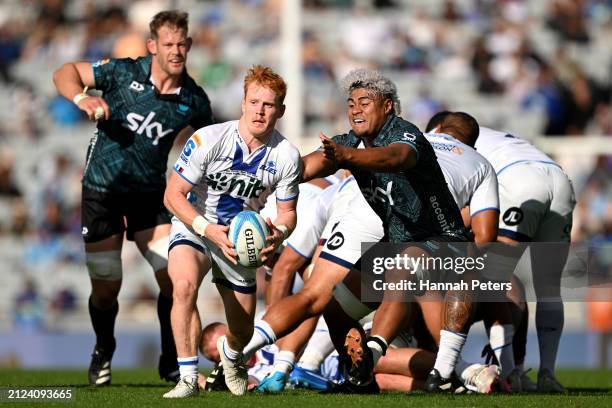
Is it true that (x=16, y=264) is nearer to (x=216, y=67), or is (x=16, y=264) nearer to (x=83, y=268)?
(x=83, y=268)

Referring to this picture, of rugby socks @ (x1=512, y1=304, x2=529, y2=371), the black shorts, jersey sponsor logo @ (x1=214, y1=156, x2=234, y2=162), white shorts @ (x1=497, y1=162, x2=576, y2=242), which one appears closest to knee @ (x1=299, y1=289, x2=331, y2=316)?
jersey sponsor logo @ (x1=214, y1=156, x2=234, y2=162)

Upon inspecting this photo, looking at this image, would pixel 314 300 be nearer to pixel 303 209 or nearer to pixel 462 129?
pixel 303 209

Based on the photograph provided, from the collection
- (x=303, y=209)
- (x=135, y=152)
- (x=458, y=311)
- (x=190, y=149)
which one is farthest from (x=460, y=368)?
(x=135, y=152)

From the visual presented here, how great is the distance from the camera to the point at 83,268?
1811 cm

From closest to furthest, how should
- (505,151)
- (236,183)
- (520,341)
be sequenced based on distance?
1. (236,183)
2. (520,341)
3. (505,151)

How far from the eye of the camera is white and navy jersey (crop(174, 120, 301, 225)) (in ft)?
24.6

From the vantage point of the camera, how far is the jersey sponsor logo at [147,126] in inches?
360

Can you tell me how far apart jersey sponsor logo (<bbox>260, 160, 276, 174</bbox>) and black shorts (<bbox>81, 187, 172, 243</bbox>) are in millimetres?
1928

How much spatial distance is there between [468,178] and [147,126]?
2.61m

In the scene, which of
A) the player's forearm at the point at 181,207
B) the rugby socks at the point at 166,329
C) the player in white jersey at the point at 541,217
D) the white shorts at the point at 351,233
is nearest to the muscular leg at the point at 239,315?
the player's forearm at the point at 181,207

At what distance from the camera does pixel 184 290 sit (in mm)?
7477

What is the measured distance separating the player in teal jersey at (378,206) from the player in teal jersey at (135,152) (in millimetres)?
1562

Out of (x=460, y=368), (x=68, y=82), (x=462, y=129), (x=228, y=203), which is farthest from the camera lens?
(x=462, y=129)

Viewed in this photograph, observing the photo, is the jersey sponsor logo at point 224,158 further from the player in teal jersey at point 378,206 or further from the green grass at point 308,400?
the green grass at point 308,400
